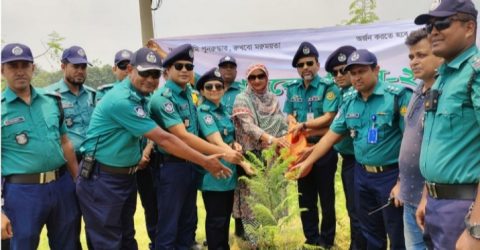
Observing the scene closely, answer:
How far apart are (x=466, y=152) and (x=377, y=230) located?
1.72 metres

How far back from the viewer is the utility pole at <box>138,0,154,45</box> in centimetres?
888

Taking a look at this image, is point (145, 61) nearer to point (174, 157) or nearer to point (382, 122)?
point (174, 157)

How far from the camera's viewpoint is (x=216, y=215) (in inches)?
165

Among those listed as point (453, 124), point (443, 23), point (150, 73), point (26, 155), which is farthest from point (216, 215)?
point (443, 23)

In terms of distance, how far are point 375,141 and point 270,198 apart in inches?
46.6

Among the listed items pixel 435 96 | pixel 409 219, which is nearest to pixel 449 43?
pixel 435 96

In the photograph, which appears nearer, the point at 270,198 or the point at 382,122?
the point at 382,122

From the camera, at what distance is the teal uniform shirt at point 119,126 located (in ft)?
10.8

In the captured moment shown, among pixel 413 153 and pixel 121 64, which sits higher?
pixel 121 64

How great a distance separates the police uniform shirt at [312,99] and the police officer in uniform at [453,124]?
7.64 feet

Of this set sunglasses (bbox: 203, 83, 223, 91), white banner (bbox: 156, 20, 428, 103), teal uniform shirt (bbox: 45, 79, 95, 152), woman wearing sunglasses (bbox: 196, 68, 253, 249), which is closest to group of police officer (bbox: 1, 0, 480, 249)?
woman wearing sunglasses (bbox: 196, 68, 253, 249)

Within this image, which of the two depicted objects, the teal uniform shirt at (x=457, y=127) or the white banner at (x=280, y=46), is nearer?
the teal uniform shirt at (x=457, y=127)

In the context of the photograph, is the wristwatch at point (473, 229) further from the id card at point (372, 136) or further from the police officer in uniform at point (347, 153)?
the police officer in uniform at point (347, 153)

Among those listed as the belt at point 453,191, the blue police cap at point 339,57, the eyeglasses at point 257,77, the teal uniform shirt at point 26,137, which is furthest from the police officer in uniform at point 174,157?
the belt at point 453,191
